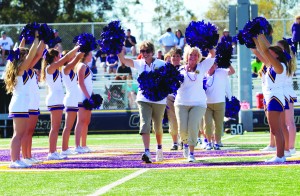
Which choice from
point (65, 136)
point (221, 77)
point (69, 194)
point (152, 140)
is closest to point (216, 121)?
point (221, 77)

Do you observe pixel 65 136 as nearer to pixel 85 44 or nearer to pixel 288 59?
pixel 85 44

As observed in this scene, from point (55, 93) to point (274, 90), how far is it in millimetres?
3774

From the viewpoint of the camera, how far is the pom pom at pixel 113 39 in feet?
38.5

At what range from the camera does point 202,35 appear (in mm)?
11859

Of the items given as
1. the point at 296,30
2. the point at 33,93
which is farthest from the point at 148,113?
the point at 296,30

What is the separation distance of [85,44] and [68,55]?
0.40 m

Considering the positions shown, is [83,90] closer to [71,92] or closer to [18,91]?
[71,92]

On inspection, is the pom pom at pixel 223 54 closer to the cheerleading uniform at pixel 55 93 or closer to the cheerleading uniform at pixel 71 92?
the cheerleading uniform at pixel 71 92

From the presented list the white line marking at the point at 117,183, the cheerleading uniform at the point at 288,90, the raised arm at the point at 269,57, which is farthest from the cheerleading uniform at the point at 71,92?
the raised arm at the point at 269,57

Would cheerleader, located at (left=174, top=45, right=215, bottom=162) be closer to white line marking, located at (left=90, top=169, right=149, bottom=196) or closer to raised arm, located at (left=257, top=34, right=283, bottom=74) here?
raised arm, located at (left=257, top=34, right=283, bottom=74)

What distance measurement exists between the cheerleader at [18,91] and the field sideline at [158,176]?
39 centimetres

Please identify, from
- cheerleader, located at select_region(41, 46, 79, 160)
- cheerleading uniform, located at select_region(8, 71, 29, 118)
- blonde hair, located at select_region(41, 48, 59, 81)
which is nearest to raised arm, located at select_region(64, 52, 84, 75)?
cheerleader, located at select_region(41, 46, 79, 160)

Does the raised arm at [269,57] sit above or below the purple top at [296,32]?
below

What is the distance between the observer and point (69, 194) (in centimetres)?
856
